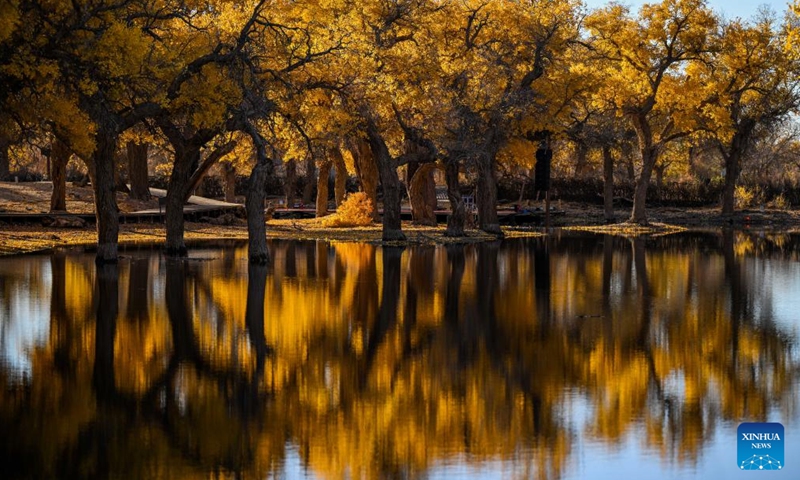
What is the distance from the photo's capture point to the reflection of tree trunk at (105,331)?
14133mm

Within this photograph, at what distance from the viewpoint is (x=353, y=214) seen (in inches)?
2242

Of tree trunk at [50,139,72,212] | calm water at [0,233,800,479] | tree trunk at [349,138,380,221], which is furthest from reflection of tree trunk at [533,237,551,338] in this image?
tree trunk at [50,139,72,212]

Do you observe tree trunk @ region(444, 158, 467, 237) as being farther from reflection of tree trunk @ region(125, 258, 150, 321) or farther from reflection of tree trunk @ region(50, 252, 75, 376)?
reflection of tree trunk @ region(50, 252, 75, 376)

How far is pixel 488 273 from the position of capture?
3098 centimetres

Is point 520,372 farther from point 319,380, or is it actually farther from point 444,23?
point 444,23

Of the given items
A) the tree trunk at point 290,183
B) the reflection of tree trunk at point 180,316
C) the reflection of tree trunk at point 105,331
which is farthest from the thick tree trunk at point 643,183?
the reflection of tree trunk at point 105,331

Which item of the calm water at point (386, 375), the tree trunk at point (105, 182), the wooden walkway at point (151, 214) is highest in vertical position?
the tree trunk at point (105, 182)

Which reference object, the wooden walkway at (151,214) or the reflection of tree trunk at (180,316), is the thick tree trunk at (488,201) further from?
the reflection of tree trunk at (180,316)

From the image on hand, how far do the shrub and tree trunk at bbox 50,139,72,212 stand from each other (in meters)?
13.0

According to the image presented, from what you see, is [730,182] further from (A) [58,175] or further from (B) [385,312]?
(B) [385,312]

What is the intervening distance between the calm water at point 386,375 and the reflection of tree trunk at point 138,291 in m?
0.11

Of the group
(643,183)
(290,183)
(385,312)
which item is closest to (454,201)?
(643,183)

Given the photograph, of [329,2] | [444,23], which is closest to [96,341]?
[329,2]

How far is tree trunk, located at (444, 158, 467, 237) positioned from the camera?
47969 mm
